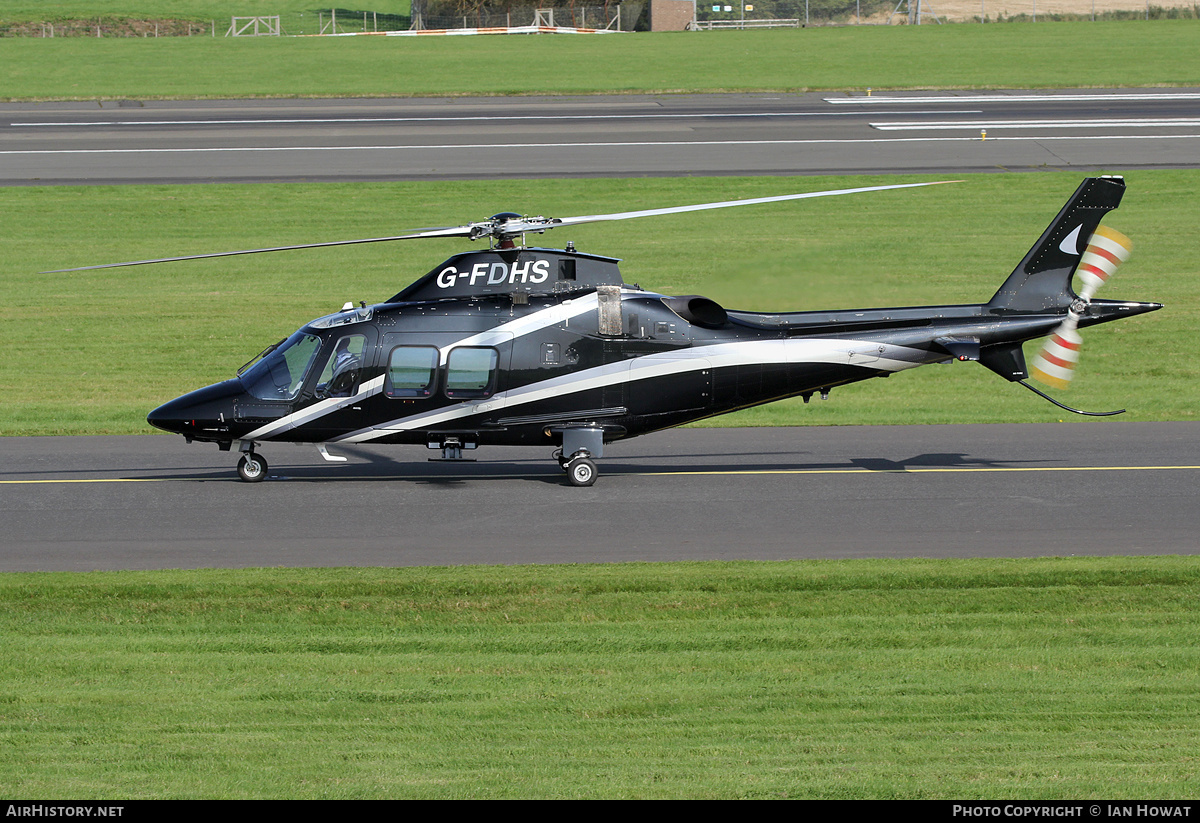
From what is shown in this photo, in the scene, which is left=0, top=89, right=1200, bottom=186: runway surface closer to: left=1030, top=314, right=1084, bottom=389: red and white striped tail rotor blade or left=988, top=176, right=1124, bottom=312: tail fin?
left=988, top=176, right=1124, bottom=312: tail fin

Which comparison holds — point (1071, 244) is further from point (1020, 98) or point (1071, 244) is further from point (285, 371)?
point (1020, 98)

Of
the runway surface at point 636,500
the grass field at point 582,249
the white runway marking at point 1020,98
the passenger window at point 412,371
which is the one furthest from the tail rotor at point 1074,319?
the white runway marking at point 1020,98

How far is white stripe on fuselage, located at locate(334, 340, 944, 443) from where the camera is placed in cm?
1619

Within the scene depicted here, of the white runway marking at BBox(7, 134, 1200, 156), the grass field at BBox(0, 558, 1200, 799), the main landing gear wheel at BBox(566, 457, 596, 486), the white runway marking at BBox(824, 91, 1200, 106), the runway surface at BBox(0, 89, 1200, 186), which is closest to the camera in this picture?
the grass field at BBox(0, 558, 1200, 799)

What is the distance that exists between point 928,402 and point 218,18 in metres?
83.2

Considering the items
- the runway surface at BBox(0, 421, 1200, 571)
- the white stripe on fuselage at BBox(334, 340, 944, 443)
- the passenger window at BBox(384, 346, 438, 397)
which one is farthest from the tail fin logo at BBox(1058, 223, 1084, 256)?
the passenger window at BBox(384, 346, 438, 397)

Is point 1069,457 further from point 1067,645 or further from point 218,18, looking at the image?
point 218,18

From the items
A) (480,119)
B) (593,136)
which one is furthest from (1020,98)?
(480,119)

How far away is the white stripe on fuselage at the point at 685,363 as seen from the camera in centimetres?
1619

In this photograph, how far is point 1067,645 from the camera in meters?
10.7

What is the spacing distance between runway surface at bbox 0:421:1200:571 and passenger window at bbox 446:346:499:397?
4.62ft

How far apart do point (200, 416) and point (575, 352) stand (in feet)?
16.6

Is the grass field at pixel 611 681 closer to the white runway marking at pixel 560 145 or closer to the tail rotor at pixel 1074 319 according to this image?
the tail rotor at pixel 1074 319

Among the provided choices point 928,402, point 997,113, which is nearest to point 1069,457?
point 928,402
